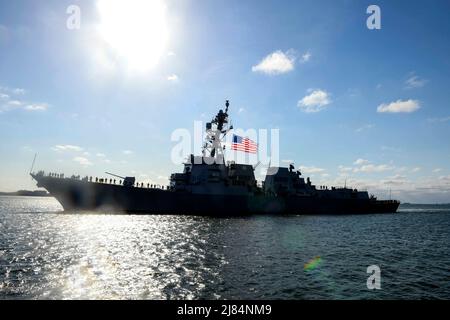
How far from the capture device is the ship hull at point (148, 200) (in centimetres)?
4175

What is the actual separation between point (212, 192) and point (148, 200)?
961 centimetres

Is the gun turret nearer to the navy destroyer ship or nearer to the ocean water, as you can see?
the navy destroyer ship

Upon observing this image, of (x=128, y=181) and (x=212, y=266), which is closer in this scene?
(x=212, y=266)

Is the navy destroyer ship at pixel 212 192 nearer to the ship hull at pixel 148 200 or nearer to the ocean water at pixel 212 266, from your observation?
the ship hull at pixel 148 200

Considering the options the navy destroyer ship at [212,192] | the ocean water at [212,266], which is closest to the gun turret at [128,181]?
the navy destroyer ship at [212,192]

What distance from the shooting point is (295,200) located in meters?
55.6

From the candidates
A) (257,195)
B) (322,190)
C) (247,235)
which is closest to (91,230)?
(247,235)

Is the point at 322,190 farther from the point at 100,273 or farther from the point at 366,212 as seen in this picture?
the point at 100,273

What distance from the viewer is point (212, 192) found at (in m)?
47.3

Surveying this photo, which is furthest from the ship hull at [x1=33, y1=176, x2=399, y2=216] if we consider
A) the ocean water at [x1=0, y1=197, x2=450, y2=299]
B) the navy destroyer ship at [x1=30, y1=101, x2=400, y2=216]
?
the ocean water at [x1=0, y1=197, x2=450, y2=299]

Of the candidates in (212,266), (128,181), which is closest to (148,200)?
(128,181)

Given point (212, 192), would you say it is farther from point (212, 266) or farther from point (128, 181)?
point (212, 266)
